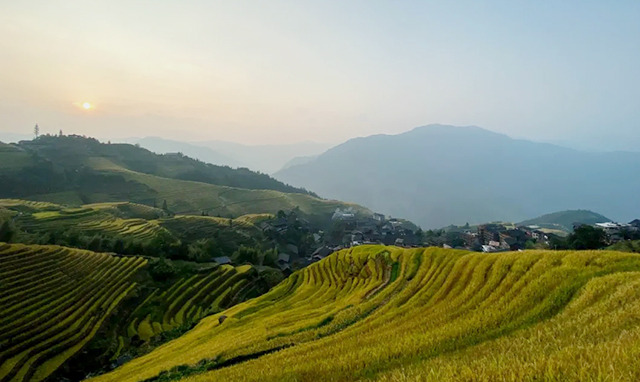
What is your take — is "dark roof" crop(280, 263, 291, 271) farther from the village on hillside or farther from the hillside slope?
the hillside slope

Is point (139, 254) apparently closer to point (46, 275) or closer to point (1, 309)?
point (46, 275)

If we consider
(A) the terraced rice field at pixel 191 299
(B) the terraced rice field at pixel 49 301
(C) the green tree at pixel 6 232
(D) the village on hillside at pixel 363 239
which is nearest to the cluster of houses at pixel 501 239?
(D) the village on hillside at pixel 363 239

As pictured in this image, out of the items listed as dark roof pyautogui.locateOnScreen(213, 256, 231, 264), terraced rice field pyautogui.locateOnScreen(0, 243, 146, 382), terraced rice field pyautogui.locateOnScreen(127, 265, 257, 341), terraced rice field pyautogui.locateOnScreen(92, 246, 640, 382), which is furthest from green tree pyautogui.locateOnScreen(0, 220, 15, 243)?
terraced rice field pyautogui.locateOnScreen(92, 246, 640, 382)

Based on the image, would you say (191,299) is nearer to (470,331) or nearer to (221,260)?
(221,260)

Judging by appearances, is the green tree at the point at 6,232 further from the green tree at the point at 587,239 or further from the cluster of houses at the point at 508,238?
the cluster of houses at the point at 508,238

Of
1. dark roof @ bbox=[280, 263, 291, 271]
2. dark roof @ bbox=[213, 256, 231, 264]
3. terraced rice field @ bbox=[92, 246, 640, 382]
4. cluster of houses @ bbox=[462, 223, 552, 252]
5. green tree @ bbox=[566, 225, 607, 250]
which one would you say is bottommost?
dark roof @ bbox=[280, 263, 291, 271]
